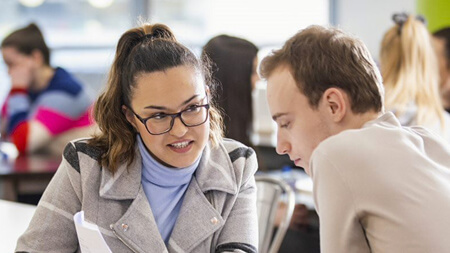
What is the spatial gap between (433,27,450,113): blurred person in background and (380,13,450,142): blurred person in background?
78cm

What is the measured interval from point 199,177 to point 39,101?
8.99ft

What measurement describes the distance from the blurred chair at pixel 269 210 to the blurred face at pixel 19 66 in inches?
87.7

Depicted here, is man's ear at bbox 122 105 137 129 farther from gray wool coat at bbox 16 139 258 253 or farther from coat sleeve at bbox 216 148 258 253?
coat sleeve at bbox 216 148 258 253

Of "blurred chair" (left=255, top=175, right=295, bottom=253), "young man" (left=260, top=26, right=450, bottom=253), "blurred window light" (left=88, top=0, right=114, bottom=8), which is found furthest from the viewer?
"blurred window light" (left=88, top=0, right=114, bottom=8)

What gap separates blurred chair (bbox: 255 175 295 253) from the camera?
277cm

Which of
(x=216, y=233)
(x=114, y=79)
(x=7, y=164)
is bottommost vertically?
(x=7, y=164)

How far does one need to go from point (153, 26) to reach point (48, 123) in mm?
2567

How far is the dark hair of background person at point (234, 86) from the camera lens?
3.34 m

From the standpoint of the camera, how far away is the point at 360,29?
7793mm

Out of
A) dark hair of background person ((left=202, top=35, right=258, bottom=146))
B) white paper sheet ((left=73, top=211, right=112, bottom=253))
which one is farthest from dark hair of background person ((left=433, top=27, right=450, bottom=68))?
white paper sheet ((left=73, top=211, right=112, bottom=253))

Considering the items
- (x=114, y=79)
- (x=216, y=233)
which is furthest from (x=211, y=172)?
(x=114, y=79)

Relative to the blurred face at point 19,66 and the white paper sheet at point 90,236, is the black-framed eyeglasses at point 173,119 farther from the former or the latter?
the blurred face at point 19,66

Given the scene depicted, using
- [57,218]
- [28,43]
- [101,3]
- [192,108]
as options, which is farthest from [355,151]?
[101,3]

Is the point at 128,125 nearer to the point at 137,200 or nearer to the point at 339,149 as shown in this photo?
the point at 137,200
